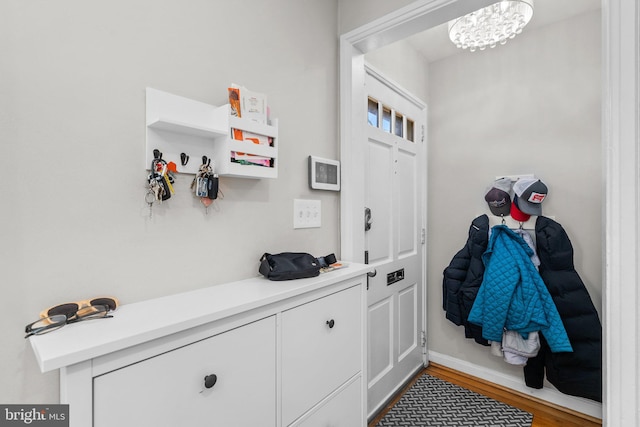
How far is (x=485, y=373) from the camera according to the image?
2.31m

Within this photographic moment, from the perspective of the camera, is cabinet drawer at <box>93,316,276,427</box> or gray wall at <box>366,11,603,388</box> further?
gray wall at <box>366,11,603,388</box>

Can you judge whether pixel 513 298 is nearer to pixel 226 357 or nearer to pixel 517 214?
pixel 517 214

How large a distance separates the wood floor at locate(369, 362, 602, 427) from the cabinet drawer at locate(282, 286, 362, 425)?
0.90 metres

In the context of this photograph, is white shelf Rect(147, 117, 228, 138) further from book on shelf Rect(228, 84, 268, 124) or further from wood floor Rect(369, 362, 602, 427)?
wood floor Rect(369, 362, 602, 427)

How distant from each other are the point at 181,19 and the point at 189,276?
85 cm

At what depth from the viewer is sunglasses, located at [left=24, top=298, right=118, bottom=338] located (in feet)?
2.31

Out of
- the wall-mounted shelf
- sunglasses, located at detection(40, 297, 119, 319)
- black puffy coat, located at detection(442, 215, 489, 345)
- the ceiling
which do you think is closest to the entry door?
black puffy coat, located at detection(442, 215, 489, 345)

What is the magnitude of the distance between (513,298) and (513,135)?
1.12 m

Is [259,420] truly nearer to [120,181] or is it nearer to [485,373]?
[120,181]

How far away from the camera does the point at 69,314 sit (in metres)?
0.75

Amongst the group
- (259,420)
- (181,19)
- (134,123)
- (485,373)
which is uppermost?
(181,19)

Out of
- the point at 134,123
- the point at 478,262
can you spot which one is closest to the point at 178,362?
the point at 134,123

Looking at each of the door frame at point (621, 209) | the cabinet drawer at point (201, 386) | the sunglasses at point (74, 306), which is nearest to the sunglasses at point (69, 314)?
the sunglasses at point (74, 306)

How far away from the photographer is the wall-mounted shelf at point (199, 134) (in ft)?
3.13
